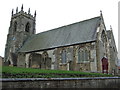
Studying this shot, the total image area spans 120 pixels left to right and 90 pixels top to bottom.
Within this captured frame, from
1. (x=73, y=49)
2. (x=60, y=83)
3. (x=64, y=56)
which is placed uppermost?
(x=73, y=49)

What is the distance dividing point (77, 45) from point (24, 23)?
23.6 m

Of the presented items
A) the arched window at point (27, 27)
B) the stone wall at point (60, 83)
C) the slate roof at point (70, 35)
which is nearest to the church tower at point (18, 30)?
the arched window at point (27, 27)

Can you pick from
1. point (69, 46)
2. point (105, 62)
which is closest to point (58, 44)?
point (69, 46)

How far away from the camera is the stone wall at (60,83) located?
26.6 ft

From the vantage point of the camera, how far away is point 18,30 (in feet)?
144

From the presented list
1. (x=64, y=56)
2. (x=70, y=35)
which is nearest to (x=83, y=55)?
(x=64, y=56)

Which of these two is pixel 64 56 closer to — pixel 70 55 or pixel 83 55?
pixel 70 55

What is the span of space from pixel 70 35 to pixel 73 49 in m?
4.62

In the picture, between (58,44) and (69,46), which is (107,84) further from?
(58,44)

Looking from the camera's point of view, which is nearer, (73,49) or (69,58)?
(73,49)

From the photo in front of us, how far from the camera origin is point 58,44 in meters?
31.5

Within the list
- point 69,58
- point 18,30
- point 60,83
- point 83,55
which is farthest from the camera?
point 18,30

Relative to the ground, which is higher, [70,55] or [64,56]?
[70,55]

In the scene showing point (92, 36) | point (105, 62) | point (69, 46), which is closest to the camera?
point (105, 62)
